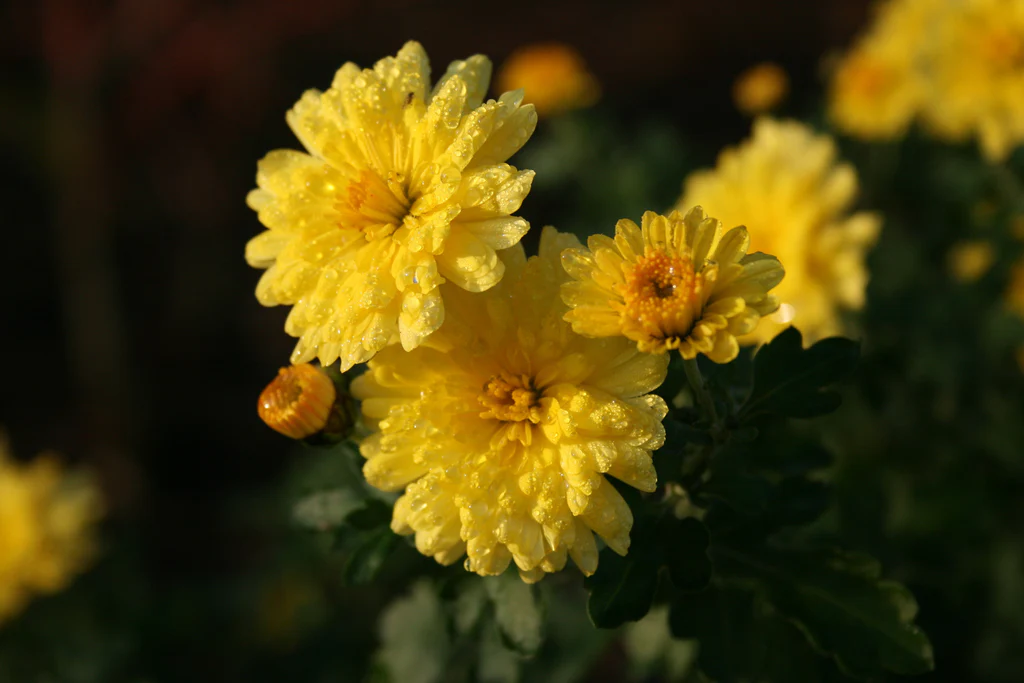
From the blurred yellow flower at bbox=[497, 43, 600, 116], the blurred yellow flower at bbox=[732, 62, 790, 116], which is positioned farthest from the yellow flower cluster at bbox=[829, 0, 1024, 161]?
the blurred yellow flower at bbox=[497, 43, 600, 116]

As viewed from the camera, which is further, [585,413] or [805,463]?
[805,463]

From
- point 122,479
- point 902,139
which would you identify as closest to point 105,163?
point 122,479

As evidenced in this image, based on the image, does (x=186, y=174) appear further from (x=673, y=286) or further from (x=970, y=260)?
(x=673, y=286)

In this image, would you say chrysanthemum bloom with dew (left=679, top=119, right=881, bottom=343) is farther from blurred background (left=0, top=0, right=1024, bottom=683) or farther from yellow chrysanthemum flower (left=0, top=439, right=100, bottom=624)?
yellow chrysanthemum flower (left=0, top=439, right=100, bottom=624)

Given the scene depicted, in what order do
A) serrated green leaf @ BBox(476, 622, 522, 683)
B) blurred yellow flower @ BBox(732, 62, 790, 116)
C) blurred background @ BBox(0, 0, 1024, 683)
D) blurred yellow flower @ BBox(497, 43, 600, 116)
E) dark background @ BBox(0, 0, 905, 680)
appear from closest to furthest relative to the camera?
serrated green leaf @ BBox(476, 622, 522, 683) < blurred yellow flower @ BBox(732, 62, 790, 116) < blurred background @ BBox(0, 0, 1024, 683) < blurred yellow flower @ BBox(497, 43, 600, 116) < dark background @ BBox(0, 0, 905, 680)

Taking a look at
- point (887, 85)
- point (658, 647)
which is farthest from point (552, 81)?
point (658, 647)

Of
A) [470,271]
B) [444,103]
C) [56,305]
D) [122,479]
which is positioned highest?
[444,103]

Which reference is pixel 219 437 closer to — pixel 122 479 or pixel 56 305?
pixel 122 479

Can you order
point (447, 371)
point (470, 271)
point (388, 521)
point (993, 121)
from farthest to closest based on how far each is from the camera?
point (993, 121), point (388, 521), point (447, 371), point (470, 271)
